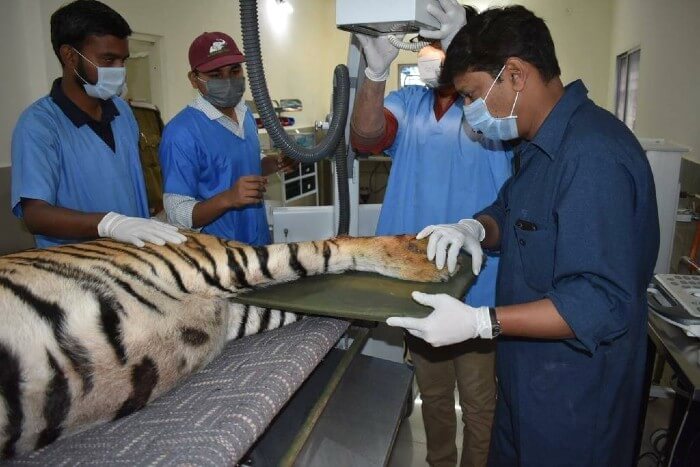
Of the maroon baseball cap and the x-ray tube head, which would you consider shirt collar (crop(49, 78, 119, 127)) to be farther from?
the x-ray tube head

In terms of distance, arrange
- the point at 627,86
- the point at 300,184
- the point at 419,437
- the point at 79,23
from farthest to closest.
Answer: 1. the point at 627,86
2. the point at 300,184
3. the point at 419,437
4. the point at 79,23

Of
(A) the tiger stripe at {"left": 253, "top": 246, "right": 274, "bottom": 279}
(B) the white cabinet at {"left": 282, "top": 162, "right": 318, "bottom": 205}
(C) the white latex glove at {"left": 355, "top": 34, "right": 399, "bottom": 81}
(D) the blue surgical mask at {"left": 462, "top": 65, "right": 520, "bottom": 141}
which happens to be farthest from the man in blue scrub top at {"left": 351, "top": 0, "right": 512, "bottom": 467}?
(B) the white cabinet at {"left": 282, "top": 162, "right": 318, "bottom": 205}

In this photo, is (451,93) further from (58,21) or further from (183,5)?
(183,5)

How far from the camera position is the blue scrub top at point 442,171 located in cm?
165

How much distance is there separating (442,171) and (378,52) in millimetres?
476

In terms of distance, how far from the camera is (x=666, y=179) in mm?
1918

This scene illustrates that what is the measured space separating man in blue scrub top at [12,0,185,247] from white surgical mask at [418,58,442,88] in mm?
1030

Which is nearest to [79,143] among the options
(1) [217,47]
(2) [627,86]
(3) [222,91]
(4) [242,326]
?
(3) [222,91]

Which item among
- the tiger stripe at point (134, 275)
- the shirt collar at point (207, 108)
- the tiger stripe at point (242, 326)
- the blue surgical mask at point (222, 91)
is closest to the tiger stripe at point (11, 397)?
the tiger stripe at point (134, 275)

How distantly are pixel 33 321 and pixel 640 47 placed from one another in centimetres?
531

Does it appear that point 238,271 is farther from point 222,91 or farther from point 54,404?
point 222,91

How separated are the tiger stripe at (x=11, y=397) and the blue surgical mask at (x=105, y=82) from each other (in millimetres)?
1116

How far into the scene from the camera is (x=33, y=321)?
0.84 metres

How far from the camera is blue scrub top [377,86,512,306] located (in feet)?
5.42
